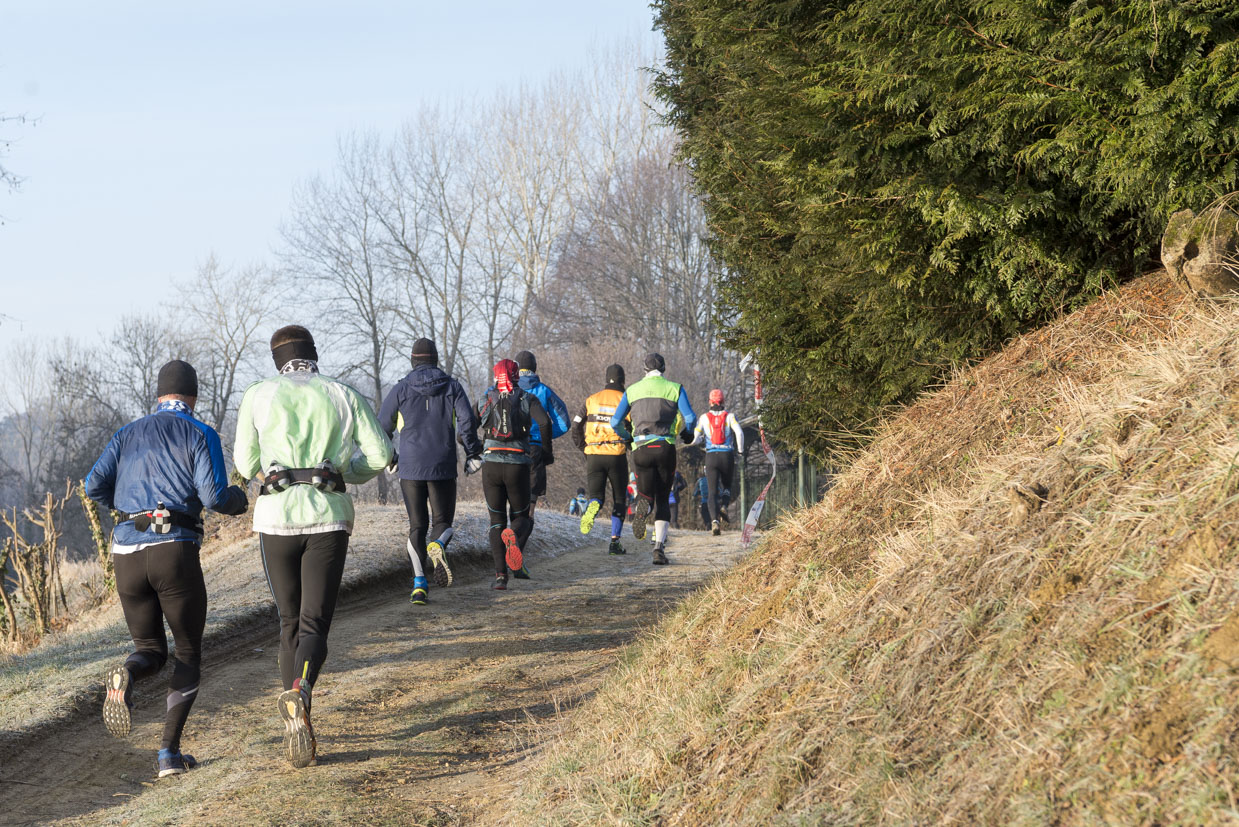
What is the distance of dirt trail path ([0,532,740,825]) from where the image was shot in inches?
190

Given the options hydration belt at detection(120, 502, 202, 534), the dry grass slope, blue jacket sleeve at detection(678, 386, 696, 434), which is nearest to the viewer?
the dry grass slope

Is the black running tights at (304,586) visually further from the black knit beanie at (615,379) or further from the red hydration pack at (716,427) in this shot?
the red hydration pack at (716,427)

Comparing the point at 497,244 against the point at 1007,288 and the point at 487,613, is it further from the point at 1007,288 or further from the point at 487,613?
the point at 1007,288

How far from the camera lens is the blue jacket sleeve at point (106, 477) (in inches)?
213

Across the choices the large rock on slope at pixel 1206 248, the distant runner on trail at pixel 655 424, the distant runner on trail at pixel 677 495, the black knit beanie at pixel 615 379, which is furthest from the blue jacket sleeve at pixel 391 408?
the distant runner on trail at pixel 677 495

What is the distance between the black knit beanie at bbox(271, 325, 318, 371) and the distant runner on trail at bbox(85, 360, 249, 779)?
A: 1.86 ft

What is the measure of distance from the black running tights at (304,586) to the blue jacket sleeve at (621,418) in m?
6.30

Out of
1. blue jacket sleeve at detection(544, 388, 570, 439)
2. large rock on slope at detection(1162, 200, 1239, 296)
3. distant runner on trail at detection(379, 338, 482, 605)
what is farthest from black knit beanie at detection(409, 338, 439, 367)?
large rock on slope at detection(1162, 200, 1239, 296)

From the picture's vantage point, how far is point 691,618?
6.32 m

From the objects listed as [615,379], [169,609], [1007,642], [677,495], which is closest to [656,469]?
[615,379]

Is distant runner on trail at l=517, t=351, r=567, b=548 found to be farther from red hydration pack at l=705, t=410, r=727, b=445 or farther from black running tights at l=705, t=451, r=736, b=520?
black running tights at l=705, t=451, r=736, b=520

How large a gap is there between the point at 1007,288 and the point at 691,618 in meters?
2.61

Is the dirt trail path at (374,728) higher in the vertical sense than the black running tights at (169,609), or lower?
lower

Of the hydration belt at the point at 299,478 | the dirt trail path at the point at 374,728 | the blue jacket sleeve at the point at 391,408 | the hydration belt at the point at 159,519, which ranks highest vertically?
the blue jacket sleeve at the point at 391,408
